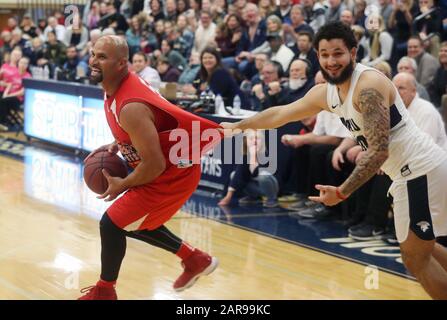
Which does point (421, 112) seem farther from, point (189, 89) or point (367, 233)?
point (189, 89)

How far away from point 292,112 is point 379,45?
5.72 m

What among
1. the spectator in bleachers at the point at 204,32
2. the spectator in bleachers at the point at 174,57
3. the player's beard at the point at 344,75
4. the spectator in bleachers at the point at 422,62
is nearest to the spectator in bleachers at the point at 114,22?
the spectator in bleachers at the point at 174,57

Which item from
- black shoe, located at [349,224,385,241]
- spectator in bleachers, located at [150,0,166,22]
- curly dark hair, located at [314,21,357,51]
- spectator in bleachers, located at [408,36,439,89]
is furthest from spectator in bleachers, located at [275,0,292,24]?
curly dark hair, located at [314,21,357,51]

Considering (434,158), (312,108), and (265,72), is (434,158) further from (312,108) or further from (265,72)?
(265,72)

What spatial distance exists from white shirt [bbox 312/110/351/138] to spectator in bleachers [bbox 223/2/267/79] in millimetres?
4056

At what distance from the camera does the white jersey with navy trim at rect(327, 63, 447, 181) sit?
4.71 meters

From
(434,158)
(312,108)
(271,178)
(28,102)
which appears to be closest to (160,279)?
(312,108)

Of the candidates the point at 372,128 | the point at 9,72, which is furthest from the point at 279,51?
the point at 372,128

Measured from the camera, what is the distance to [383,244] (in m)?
7.61

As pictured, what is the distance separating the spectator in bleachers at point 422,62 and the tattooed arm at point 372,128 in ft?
18.0

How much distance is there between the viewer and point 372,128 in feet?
14.6

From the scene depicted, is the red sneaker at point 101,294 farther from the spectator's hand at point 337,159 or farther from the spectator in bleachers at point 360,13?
the spectator in bleachers at point 360,13

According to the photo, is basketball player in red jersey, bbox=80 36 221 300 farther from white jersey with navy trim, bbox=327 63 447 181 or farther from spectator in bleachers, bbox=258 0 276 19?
spectator in bleachers, bbox=258 0 276 19
